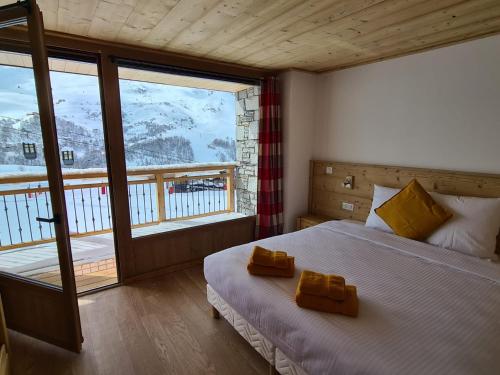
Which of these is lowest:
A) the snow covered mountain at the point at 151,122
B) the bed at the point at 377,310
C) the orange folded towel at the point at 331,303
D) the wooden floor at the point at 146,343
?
the wooden floor at the point at 146,343

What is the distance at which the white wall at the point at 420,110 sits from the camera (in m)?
2.27

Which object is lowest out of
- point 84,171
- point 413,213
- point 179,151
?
point 413,213

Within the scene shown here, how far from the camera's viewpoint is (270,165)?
3.47 m

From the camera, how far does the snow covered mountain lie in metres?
3.38

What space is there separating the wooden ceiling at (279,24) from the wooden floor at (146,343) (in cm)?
231

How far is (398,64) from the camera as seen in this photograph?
110 inches

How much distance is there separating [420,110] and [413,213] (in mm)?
1040

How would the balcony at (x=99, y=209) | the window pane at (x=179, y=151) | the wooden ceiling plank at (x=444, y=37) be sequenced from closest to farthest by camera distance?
the wooden ceiling plank at (x=444, y=37) → the balcony at (x=99, y=209) → the window pane at (x=179, y=151)

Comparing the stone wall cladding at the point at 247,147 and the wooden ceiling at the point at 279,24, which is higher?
the wooden ceiling at the point at 279,24

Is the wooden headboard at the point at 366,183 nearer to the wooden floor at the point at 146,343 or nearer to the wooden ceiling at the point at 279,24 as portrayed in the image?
the wooden ceiling at the point at 279,24

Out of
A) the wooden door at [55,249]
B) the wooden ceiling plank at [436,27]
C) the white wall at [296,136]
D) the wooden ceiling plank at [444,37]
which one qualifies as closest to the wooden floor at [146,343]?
the wooden door at [55,249]

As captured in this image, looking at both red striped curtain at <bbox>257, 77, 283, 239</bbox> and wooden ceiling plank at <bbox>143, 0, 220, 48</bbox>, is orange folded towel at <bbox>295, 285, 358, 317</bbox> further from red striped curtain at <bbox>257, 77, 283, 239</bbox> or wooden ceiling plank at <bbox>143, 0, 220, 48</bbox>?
red striped curtain at <bbox>257, 77, 283, 239</bbox>

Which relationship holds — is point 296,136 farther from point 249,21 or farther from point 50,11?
point 50,11

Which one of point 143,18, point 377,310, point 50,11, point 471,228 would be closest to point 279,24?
point 143,18
